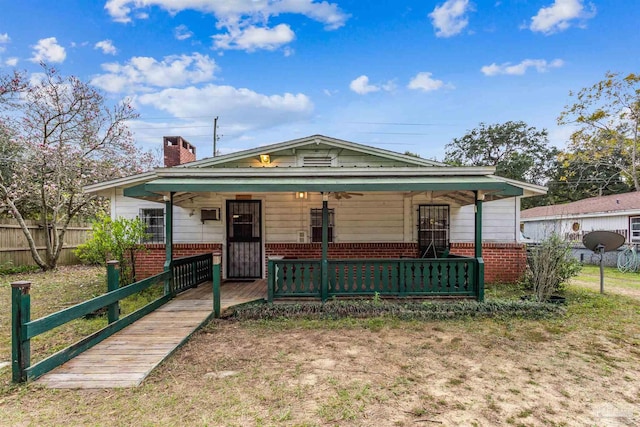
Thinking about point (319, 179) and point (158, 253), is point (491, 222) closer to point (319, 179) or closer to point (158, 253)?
point (319, 179)

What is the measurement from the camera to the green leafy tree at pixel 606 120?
1659 cm

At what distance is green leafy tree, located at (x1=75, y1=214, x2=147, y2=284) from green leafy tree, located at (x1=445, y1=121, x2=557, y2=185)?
30.7m

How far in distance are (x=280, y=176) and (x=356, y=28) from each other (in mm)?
9683

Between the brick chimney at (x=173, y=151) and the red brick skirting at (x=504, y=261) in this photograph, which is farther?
the brick chimney at (x=173, y=151)

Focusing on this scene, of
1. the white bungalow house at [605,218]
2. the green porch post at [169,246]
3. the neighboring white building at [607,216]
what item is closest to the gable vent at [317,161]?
the green porch post at [169,246]

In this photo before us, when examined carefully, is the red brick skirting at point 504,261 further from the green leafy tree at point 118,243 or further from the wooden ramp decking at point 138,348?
the green leafy tree at point 118,243

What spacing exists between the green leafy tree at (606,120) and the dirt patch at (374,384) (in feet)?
59.1

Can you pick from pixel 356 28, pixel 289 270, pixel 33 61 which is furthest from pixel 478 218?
pixel 33 61

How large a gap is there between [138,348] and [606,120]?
77.7 feet

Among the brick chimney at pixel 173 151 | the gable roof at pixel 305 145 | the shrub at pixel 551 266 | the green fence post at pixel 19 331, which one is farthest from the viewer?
the brick chimney at pixel 173 151

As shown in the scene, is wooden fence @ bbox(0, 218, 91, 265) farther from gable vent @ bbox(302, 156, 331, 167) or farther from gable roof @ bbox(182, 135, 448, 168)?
gable vent @ bbox(302, 156, 331, 167)

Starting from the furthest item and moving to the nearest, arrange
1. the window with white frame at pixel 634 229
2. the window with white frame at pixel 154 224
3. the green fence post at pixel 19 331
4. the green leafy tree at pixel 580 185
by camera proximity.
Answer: the green leafy tree at pixel 580 185 → the window with white frame at pixel 634 229 → the window with white frame at pixel 154 224 → the green fence post at pixel 19 331

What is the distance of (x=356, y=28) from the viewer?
1300cm

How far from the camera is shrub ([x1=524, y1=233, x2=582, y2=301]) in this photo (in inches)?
255
